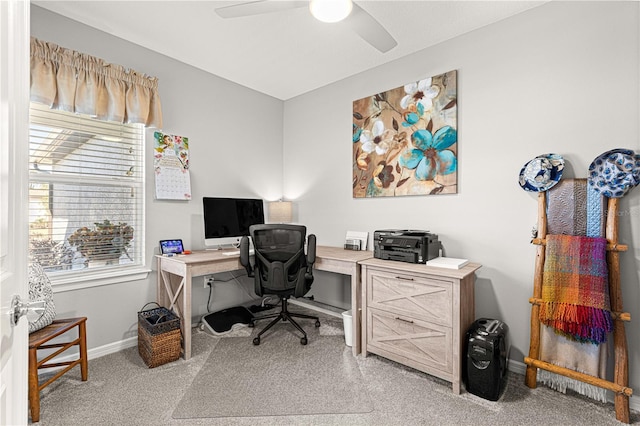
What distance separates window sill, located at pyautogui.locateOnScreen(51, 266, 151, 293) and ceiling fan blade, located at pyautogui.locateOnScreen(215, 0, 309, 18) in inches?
85.5

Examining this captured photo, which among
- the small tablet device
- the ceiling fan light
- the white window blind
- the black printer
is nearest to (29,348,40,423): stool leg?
the white window blind

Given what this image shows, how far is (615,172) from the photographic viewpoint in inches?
69.4

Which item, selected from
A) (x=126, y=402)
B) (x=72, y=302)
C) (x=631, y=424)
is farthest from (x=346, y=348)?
(x=72, y=302)

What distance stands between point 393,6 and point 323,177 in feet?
6.01

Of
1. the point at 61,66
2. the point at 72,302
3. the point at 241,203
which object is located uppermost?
the point at 61,66

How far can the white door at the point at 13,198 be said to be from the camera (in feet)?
2.20

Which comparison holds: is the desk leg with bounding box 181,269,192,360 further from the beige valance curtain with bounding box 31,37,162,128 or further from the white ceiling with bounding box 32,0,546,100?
the white ceiling with bounding box 32,0,546,100

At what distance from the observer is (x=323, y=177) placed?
355 cm

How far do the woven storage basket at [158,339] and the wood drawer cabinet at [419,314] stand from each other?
151 cm

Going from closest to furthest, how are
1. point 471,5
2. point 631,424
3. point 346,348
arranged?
point 631,424 → point 471,5 → point 346,348

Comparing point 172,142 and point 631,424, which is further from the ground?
point 172,142

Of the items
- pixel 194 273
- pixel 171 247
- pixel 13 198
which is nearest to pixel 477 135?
pixel 194 273

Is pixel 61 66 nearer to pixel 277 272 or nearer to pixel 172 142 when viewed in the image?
pixel 172 142

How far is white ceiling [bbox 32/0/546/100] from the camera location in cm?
216
